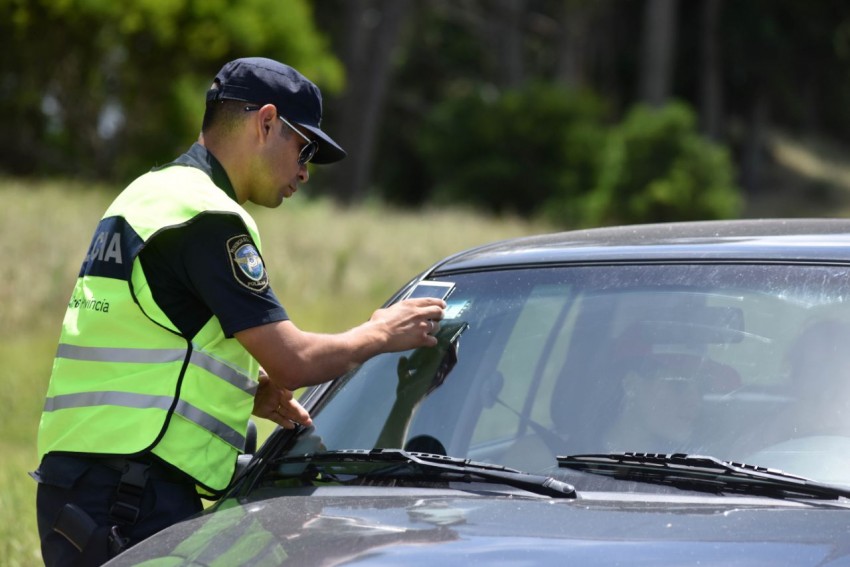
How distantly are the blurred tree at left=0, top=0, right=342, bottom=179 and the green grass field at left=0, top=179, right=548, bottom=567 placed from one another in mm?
1401

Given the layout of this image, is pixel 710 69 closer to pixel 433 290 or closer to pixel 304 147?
pixel 433 290

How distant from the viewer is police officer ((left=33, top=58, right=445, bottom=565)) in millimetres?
2898

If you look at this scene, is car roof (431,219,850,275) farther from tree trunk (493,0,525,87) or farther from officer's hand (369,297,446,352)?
tree trunk (493,0,525,87)

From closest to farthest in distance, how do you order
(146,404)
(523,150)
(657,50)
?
(146,404) < (523,150) < (657,50)

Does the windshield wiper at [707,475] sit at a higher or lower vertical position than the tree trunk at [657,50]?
lower

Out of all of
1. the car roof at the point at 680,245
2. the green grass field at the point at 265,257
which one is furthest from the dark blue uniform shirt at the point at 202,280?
the green grass field at the point at 265,257

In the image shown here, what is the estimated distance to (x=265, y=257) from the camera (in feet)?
49.8

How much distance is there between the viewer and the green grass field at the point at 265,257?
32.0ft

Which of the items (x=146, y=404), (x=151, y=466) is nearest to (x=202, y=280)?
(x=146, y=404)

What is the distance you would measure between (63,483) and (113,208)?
625 mm

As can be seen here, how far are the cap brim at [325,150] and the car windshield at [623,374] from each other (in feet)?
1.51

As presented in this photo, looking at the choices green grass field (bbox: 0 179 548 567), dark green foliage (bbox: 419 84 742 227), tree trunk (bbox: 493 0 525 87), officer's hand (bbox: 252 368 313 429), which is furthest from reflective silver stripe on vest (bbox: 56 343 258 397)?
tree trunk (bbox: 493 0 525 87)

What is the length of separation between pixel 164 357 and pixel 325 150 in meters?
0.65

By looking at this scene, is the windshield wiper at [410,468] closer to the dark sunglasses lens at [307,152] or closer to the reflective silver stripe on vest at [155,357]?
the reflective silver stripe on vest at [155,357]
